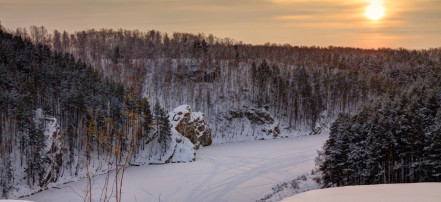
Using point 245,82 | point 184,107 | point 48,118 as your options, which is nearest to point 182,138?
point 184,107

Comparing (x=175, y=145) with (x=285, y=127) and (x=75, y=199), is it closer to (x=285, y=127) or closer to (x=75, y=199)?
(x=75, y=199)

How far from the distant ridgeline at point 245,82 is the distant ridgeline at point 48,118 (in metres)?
18.3

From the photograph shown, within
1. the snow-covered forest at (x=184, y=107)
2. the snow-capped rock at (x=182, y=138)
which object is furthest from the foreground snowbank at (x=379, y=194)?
the snow-capped rock at (x=182, y=138)

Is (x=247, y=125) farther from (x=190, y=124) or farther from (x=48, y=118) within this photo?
(x=48, y=118)

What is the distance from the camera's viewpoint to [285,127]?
242 ft

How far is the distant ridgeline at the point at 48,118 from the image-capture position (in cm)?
3741

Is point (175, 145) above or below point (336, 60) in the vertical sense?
below

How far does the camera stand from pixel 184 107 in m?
57.9

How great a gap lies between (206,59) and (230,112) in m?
30.7

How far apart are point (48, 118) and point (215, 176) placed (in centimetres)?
2015

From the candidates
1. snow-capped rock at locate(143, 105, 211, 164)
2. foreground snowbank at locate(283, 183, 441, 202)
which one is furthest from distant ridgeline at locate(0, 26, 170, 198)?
foreground snowbank at locate(283, 183, 441, 202)

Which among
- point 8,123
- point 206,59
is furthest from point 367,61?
point 8,123

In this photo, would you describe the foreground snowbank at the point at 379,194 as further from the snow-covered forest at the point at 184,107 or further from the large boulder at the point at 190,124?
the large boulder at the point at 190,124

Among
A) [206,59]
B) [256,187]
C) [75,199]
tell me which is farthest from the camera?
[206,59]
